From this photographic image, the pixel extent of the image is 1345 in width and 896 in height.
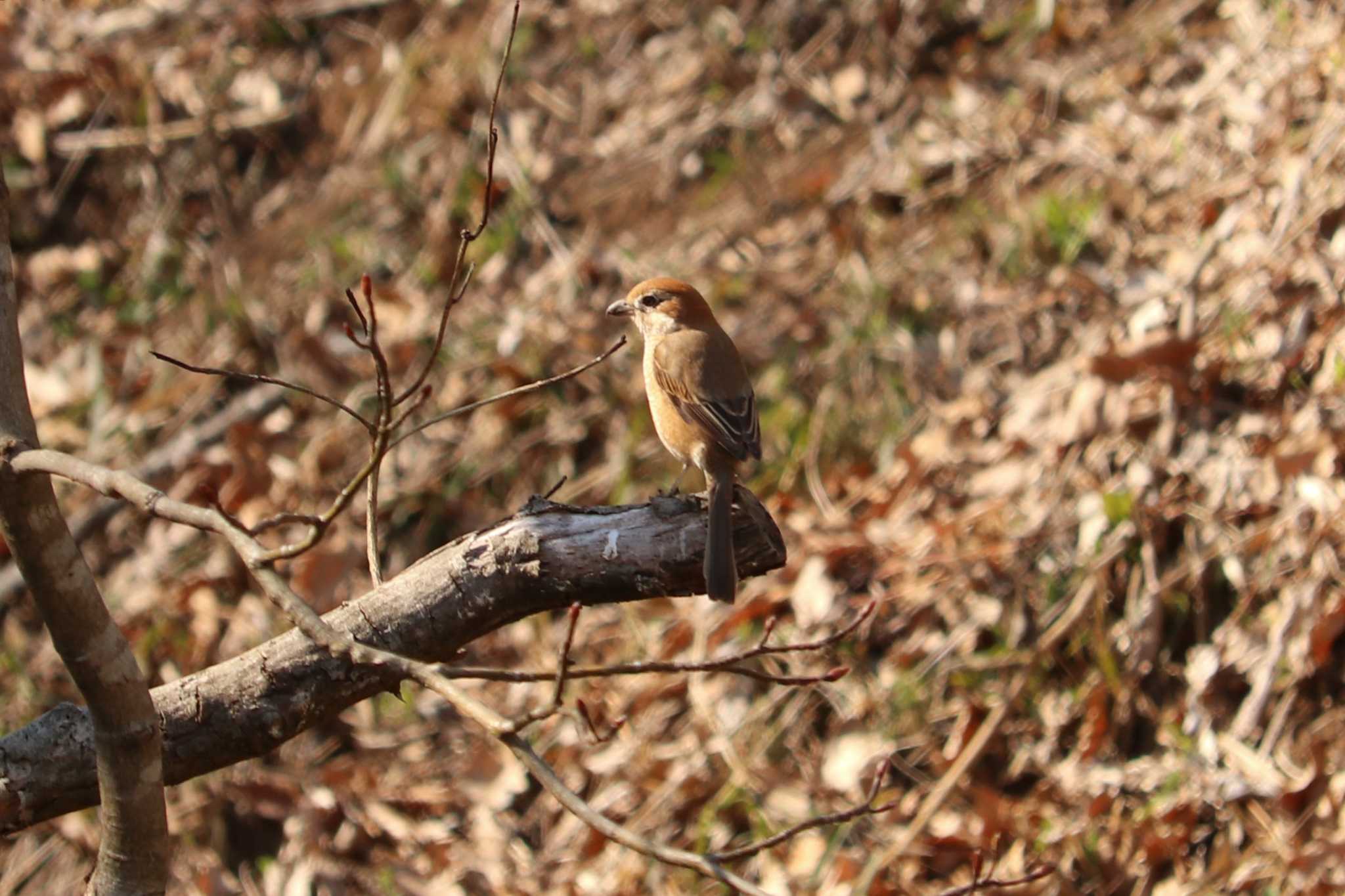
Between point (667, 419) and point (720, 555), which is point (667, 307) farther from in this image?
point (720, 555)

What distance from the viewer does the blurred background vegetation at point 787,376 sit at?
16.6 feet

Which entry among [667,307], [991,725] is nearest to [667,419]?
[667,307]

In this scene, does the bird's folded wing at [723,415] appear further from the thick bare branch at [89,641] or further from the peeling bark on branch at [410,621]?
the thick bare branch at [89,641]

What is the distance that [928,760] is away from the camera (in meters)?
5.20

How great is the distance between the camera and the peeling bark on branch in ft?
9.24

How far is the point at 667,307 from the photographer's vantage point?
17.0 ft

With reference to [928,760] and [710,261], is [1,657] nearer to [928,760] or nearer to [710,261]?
[710,261]

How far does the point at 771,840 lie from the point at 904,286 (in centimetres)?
504

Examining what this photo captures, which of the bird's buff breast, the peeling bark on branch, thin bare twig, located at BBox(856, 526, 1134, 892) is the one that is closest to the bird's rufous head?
the bird's buff breast

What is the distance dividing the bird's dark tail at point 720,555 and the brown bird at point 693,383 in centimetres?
29

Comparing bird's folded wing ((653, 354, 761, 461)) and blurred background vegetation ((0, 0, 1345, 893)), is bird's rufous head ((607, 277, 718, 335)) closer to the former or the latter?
bird's folded wing ((653, 354, 761, 461))

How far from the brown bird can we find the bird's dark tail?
0.95 ft

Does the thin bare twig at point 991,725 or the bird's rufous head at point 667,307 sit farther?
the bird's rufous head at point 667,307

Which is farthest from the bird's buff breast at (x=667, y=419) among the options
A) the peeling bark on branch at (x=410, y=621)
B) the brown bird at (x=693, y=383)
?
the peeling bark on branch at (x=410, y=621)
